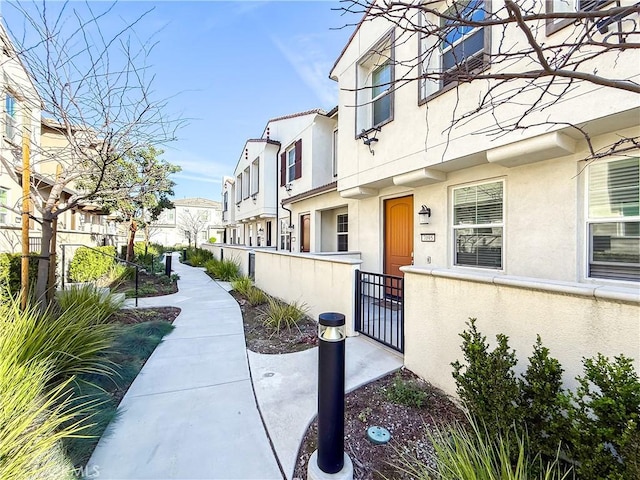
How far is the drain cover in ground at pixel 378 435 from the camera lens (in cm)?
267

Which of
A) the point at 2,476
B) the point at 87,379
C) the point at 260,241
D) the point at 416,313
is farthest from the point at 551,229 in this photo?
the point at 260,241

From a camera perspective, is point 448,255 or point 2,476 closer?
point 2,476

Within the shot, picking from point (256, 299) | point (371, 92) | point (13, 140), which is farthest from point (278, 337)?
point (13, 140)

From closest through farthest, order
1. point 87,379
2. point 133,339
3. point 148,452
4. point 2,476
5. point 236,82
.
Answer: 1. point 2,476
2. point 148,452
3. point 87,379
4. point 133,339
5. point 236,82

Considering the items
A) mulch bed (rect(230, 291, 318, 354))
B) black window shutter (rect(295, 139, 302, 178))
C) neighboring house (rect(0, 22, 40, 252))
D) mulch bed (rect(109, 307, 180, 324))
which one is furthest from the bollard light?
black window shutter (rect(295, 139, 302, 178))

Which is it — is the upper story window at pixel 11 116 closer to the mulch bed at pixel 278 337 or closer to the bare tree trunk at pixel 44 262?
the bare tree trunk at pixel 44 262

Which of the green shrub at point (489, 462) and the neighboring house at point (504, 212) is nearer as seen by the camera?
the green shrub at point (489, 462)

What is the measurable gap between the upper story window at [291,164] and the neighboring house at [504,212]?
5.23 meters

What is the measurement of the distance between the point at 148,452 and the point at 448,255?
5.48 meters

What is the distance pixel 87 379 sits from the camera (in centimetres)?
349

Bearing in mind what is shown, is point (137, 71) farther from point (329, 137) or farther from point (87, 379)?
point (329, 137)

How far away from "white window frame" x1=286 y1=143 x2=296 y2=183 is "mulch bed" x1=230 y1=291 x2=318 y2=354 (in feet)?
25.0

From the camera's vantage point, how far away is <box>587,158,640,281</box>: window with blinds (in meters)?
3.69

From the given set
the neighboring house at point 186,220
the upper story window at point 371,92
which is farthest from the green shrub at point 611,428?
the neighboring house at point 186,220
